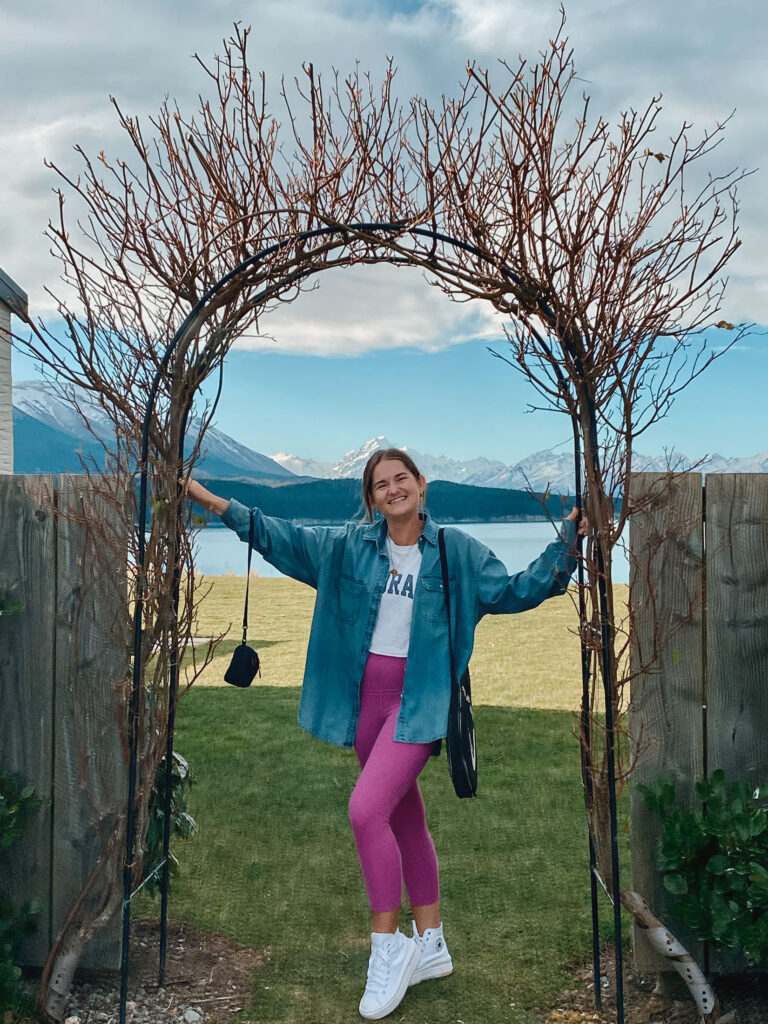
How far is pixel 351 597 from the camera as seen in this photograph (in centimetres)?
354

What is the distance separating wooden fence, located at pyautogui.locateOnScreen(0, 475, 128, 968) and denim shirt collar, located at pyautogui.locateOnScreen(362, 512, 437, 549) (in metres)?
0.97

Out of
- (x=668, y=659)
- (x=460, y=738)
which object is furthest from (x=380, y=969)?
(x=668, y=659)

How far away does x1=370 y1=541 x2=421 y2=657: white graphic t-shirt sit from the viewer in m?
3.45

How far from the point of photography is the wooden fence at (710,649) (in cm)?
344

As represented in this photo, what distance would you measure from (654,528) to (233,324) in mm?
1714

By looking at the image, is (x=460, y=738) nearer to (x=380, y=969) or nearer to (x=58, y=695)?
(x=380, y=969)

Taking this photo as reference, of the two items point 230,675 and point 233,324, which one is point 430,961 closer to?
point 230,675

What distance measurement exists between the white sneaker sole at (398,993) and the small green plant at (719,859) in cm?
96

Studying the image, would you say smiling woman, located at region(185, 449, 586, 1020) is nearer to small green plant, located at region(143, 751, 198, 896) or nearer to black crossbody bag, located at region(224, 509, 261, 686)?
black crossbody bag, located at region(224, 509, 261, 686)

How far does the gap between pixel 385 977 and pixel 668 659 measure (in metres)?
1.53

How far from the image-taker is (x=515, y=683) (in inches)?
339

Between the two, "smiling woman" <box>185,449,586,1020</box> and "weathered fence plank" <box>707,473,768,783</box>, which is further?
"weathered fence plank" <box>707,473,768,783</box>

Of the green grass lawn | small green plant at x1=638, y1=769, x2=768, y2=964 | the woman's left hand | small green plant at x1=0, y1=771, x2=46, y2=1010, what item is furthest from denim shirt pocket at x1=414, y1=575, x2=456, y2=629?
small green plant at x1=0, y1=771, x2=46, y2=1010

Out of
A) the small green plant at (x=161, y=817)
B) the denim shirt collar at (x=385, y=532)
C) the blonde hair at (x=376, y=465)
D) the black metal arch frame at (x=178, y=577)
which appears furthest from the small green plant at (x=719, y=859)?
the small green plant at (x=161, y=817)
